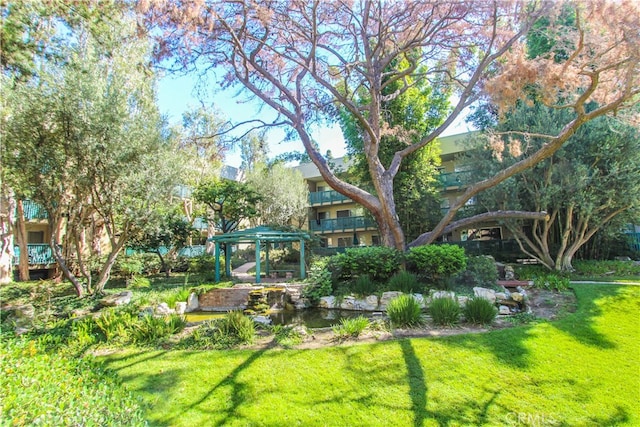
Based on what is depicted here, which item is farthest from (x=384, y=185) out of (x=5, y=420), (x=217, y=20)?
(x=5, y=420)

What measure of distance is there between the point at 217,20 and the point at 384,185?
7.29 meters

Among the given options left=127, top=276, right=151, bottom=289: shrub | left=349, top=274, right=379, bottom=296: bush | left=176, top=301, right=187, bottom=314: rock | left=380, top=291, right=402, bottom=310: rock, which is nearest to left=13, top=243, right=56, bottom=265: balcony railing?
left=127, top=276, right=151, bottom=289: shrub

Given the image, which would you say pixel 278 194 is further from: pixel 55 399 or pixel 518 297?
pixel 55 399

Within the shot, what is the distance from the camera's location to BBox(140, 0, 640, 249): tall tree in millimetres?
7254

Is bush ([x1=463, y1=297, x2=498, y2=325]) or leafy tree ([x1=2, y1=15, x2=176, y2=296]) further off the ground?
leafy tree ([x1=2, y1=15, x2=176, y2=296])

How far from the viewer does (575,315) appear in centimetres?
691

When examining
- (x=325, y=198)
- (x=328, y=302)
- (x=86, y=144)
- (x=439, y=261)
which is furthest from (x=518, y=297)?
(x=325, y=198)

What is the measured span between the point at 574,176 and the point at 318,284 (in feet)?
30.3

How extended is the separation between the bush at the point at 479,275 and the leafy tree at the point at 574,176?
3.44m

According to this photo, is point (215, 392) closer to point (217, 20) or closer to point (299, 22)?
point (217, 20)

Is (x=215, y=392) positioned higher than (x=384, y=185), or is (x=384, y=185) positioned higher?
(x=384, y=185)

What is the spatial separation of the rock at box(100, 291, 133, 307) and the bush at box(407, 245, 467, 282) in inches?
329

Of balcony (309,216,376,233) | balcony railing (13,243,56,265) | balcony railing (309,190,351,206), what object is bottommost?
balcony railing (13,243,56,265)

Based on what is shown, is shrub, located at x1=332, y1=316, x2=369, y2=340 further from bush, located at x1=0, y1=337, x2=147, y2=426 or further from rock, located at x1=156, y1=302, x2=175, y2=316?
rock, located at x1=156, y1=302, x2=175, y2=316
